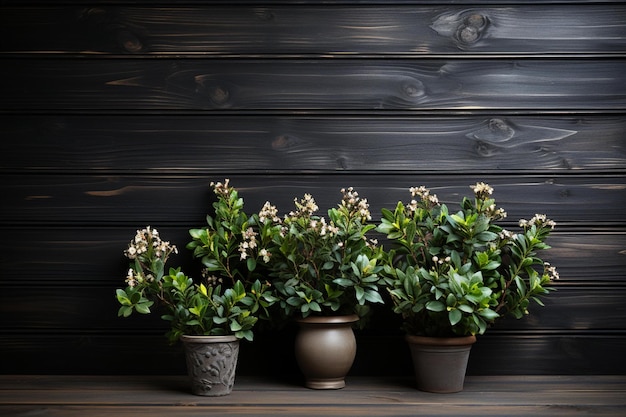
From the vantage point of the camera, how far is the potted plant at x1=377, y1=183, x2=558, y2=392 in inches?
75.5

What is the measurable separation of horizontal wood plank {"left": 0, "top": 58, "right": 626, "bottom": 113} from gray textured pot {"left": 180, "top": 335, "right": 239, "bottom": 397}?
0.72m

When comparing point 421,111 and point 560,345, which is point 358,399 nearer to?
point 560,345

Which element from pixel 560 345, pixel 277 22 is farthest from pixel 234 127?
pixel 560 345

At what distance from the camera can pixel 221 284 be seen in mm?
2189

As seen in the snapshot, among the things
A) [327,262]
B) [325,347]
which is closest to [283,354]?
[325,347]

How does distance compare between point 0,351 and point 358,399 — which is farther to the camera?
point 0,351

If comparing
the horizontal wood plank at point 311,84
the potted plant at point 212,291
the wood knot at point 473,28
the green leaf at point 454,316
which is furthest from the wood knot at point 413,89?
the green leaf at point 454,316

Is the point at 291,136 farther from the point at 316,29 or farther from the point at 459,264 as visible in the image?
the point at 459,264

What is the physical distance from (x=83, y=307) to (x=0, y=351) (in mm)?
286

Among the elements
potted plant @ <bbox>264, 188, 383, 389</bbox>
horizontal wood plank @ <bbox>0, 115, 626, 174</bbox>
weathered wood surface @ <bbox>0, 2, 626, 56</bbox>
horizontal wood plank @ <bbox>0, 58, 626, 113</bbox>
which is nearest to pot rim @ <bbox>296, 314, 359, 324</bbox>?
potted plant @ <bbox>264, 188, 383, 389</bbox>

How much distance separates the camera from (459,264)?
1.97 metres

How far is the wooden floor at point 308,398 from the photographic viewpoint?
5.92 feet

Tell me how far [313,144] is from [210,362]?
72 centimetres

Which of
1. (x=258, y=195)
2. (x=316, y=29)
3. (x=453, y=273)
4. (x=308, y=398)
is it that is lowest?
(x=308, y=398)
